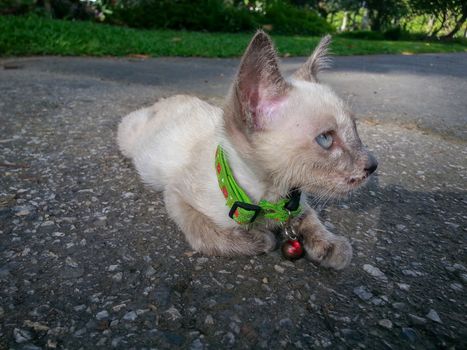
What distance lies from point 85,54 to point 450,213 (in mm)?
6974

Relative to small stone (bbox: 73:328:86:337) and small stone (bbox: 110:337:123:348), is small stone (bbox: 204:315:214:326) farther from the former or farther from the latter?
small stone (bbox: 73:328:86:337)

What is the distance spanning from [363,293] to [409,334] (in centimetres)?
26

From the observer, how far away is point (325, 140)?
73.4 inches

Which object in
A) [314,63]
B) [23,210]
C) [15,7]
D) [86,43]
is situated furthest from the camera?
[15,7]

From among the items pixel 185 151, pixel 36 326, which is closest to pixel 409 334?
pixel 36 326

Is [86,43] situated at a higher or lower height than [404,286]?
higher

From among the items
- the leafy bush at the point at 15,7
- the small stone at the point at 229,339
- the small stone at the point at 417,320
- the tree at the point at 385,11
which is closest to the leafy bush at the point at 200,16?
the leafy bush at the point at 15,7

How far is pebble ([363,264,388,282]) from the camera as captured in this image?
1.78 m

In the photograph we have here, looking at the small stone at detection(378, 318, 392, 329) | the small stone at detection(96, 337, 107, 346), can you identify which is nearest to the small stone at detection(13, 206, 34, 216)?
the small stone at detection(96, 337, 107, 346)

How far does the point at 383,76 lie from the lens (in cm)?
740

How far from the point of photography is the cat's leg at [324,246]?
1.82m

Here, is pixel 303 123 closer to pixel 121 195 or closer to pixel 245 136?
pixel 245 136

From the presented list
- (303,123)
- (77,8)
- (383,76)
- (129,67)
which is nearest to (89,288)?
(303,123)

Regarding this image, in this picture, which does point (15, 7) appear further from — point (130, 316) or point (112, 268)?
point (130, 316)
